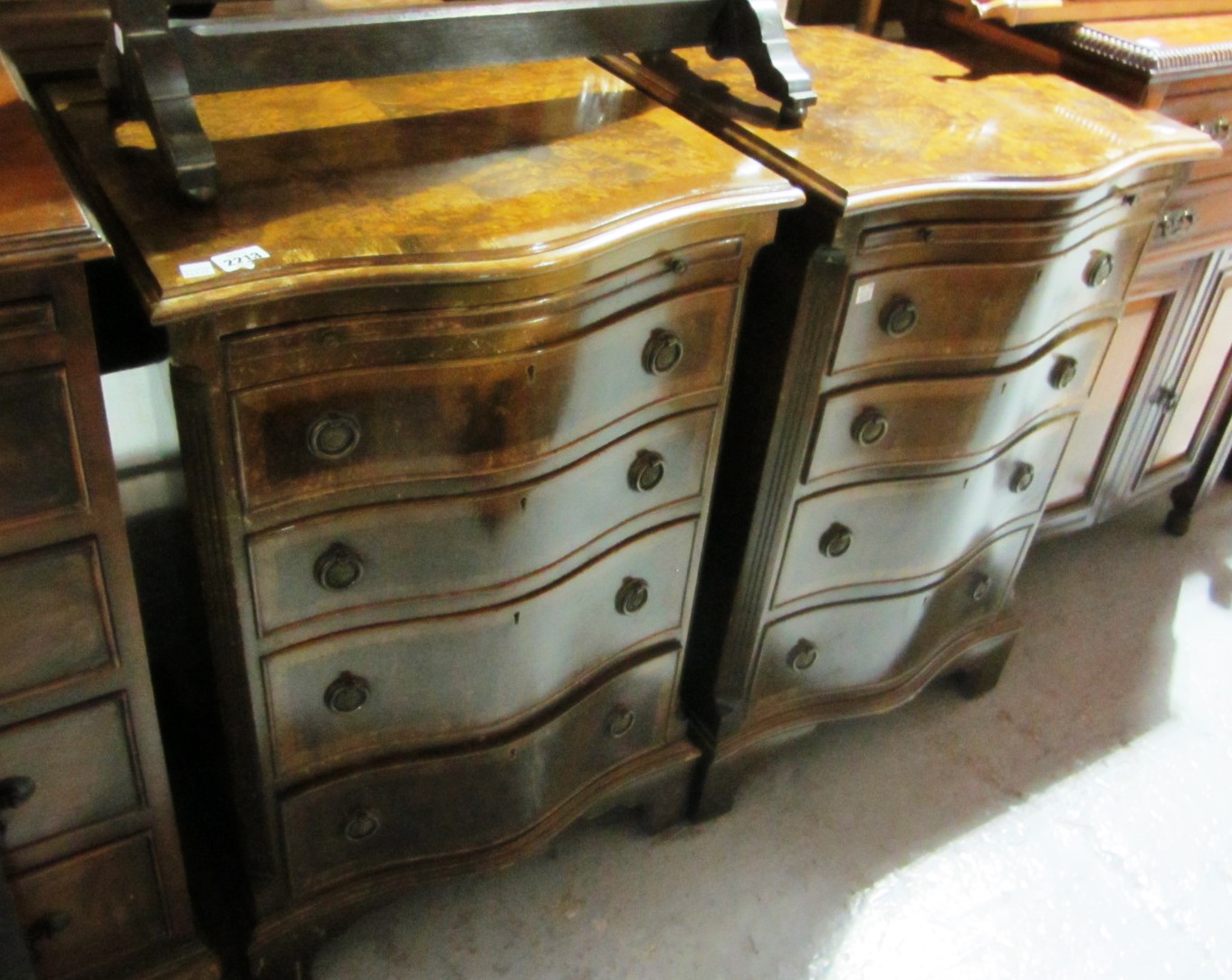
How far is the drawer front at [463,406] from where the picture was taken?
97 centimetres

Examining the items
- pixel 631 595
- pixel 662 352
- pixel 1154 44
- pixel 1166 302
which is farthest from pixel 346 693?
pixel 1166 302

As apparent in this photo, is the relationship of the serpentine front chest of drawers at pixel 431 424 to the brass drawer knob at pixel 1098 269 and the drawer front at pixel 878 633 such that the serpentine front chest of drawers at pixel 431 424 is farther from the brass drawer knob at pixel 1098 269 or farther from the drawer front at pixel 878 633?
the brass drawer knob at pixel 1098 269

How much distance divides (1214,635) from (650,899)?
4.19ft

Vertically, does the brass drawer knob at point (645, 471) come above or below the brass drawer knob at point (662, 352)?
below

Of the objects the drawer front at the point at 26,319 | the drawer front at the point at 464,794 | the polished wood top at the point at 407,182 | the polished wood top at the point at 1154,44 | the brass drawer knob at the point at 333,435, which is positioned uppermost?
the polished wood top at the point at 1154,44

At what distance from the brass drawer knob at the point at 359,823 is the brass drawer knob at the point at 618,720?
0.32 meters

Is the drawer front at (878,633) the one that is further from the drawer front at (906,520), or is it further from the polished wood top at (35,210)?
the polished wood top at (35,210)

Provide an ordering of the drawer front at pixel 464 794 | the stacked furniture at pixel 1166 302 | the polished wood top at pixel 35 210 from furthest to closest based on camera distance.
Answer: the stacked furniture at pixel 1166 302, the drawer front at pixel 464 794, the polished wood top at pixel 35 210

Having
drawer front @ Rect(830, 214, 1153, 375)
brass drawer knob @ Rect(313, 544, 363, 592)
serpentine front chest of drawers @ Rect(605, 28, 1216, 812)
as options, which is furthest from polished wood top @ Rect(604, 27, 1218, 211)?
brass drawer knob @ Rect(313, 544, 363, 592)

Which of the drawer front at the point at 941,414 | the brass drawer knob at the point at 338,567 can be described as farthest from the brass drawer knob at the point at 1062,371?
the brass drawer knob at the point at 338,567

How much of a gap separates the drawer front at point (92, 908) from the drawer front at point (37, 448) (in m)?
0.41

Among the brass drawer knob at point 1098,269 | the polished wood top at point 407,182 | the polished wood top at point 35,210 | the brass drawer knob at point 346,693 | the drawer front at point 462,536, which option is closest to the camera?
the polished wood top at point 35,210

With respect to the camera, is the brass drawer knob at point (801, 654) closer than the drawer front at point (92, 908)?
No

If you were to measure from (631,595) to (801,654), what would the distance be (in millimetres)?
362
